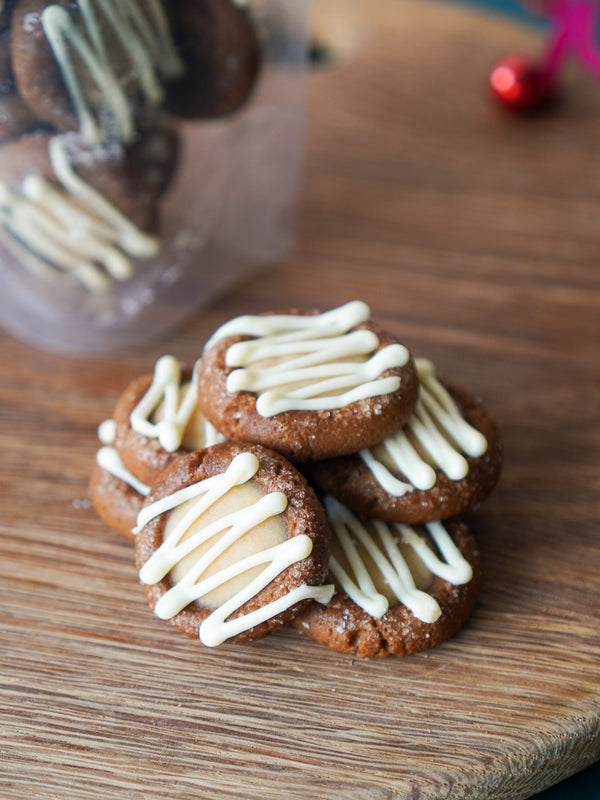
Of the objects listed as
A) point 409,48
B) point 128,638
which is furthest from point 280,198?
point 128,638

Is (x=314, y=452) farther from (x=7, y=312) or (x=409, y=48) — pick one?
(x=409, y=48)

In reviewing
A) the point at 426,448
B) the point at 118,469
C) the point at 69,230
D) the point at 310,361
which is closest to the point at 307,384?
the point at 310,361

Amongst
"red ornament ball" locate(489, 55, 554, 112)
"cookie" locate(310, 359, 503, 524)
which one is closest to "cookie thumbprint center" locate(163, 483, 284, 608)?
"cookie" locate(310, 359, 503, 524)

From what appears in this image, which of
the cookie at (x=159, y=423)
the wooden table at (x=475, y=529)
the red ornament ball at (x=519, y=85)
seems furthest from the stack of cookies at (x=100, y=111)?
the red ornament ball at (x=519, y=85)

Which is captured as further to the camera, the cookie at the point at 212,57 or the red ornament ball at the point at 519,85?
the red ornament ball at the point at 519,85

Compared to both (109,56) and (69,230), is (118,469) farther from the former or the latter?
(109,56)

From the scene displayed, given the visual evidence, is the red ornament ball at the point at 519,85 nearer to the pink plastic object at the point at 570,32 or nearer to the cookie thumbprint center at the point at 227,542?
the pink plastic object at the point at 570,32
